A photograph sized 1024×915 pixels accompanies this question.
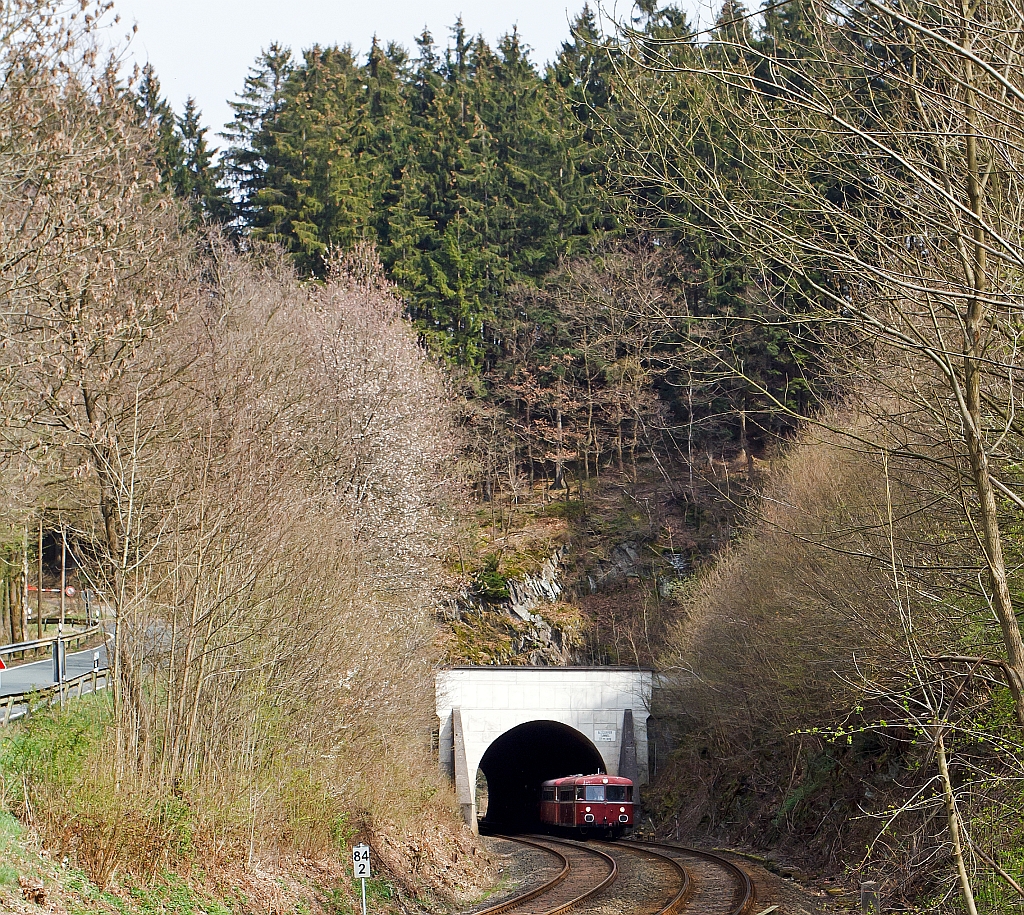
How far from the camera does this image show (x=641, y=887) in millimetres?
18141

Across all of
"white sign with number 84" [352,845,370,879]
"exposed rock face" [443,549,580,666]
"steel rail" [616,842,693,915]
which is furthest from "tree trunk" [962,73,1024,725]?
"exposed rock face" [443,549,580,666]

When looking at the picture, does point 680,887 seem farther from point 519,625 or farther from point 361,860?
point 519,625

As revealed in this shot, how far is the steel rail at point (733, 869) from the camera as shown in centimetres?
1529

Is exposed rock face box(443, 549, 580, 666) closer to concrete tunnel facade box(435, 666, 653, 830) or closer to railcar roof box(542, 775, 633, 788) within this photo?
concrete tunnel facade box(435, 666, 653, 830)

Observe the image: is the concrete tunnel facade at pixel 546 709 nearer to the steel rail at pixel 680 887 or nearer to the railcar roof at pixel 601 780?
the railcar roof at pixel 601 780

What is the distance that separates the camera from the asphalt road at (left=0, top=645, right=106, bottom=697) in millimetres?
14312

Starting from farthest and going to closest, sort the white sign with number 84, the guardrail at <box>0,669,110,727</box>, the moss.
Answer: the moss → the white sign with number 84 → the guardrail at <box>0,669,110,727</box>

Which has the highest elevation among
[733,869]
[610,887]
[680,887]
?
[680,887]

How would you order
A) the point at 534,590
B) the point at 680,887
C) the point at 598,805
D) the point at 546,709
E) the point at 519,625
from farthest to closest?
the point at 534,590
the point at 519,625
the point at 546,709
the point at 598,805
the point at 680,887

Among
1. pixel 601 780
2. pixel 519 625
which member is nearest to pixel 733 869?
pixel 601 780

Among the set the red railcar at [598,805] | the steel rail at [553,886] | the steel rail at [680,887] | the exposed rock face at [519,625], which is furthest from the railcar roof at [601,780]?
the exposed rock face at [519,625]

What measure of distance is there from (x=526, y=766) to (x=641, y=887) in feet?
85.8

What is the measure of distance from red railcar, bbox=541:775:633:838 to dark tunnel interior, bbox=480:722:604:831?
497 centimetres

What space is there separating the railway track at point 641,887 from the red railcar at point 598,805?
13.7ft
